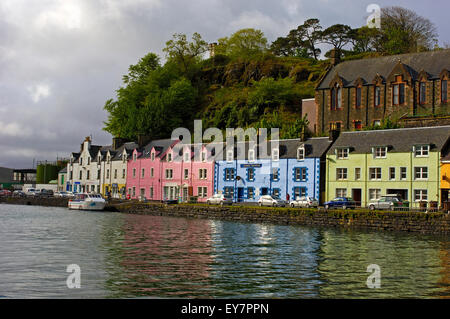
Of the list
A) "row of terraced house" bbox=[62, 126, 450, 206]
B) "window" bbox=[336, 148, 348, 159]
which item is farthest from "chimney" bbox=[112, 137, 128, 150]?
"window" bbox=[336, 148, 348, 159]

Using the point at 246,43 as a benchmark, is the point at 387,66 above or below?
below

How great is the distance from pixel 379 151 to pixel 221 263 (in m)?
36.7

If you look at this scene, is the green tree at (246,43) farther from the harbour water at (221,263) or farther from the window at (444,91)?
the harbour water at (221,263)

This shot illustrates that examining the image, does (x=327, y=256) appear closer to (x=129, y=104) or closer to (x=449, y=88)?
(x=449, y=88)

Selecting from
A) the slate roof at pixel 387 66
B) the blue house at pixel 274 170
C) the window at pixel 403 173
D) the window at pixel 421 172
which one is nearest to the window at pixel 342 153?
the blue house at pixel 274 170

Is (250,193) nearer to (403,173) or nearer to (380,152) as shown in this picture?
(380,152)

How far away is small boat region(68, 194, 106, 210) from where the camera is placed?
80625 mm

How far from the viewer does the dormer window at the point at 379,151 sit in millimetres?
59031

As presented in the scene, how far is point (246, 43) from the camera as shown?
142 metres

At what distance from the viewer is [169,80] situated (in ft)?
422

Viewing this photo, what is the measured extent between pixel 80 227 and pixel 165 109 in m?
63.5

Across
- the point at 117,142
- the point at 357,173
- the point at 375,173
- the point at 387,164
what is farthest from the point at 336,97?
the point at 117,142

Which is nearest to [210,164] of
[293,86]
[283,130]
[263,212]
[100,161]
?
[283,130]

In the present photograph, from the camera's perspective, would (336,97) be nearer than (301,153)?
No
